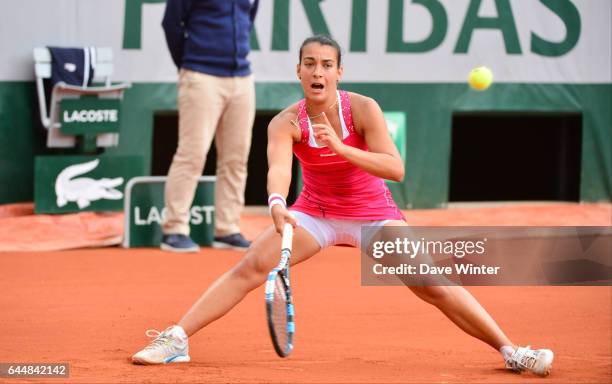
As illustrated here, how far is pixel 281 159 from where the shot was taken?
4598 millimetres

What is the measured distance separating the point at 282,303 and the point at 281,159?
590 millimetres

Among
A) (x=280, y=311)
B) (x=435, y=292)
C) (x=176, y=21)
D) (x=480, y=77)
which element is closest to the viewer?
(x=280, y=311)

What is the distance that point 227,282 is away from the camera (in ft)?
15.6

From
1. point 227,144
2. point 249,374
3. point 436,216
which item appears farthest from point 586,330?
point 436,216

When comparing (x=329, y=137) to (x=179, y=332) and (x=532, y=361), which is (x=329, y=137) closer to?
(x=179, y=332)

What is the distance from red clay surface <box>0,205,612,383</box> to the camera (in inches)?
190

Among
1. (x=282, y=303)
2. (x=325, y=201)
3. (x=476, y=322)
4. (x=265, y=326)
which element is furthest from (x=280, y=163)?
(x=265, y=326)

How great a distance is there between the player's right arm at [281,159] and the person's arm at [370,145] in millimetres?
133

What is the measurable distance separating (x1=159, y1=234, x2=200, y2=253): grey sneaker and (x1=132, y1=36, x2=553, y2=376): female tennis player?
10.7ft

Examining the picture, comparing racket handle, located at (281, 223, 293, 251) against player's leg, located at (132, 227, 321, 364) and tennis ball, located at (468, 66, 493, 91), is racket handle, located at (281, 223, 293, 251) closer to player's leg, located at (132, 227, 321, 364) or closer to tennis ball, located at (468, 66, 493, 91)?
player's leg, located at (132, 227, 321, 364)

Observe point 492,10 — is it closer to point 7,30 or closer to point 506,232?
point 506,232

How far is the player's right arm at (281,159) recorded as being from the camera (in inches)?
175

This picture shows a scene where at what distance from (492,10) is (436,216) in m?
1.79

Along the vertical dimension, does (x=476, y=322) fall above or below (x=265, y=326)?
above
